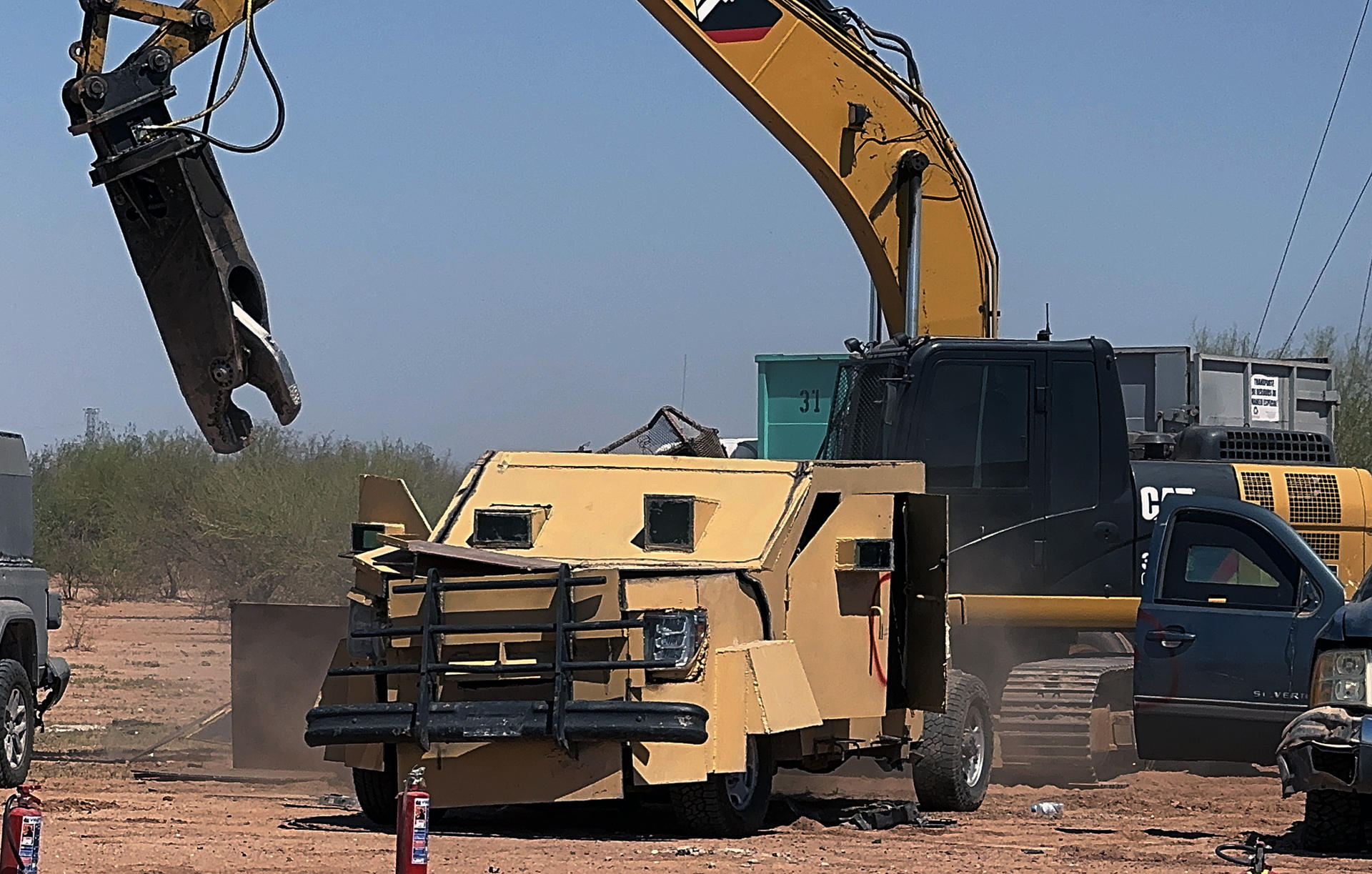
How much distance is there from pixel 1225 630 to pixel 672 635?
392 cm

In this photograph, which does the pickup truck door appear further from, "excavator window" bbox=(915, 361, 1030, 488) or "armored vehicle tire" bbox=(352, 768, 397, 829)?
"armored vehicle tire" bbox=(352, 768, 397, 829)

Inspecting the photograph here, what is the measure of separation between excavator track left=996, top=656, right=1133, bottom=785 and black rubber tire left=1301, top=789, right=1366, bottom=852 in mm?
3672

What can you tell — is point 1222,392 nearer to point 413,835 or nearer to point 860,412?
point 860,412

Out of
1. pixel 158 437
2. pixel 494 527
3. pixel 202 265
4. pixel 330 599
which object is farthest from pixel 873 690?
pixel 158 437

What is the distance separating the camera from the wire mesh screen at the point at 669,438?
13867 mm

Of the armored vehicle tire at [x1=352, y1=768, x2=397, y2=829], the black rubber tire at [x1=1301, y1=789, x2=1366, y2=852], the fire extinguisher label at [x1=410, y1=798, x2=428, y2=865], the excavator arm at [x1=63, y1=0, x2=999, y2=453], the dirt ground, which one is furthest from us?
the excavator arm at [x1=63, y1=0, x2=999, y2=453]

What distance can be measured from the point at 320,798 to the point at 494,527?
2863 mm

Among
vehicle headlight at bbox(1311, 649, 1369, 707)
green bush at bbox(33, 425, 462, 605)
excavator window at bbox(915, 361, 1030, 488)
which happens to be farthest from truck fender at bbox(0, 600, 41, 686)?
green bush at bbox(33, 425, 462, 605)

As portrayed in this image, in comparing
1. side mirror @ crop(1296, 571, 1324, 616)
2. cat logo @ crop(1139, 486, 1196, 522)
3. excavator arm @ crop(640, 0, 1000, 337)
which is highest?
excavator arm @ crop(640, 0, 1000, 337)

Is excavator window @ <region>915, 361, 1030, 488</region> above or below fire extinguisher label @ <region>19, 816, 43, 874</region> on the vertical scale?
above

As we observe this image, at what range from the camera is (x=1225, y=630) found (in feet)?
40.8

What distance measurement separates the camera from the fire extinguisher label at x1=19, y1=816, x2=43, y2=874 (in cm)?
718

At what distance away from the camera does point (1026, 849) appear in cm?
1048

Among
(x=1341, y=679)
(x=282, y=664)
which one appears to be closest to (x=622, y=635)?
(x=1341, y=679)
